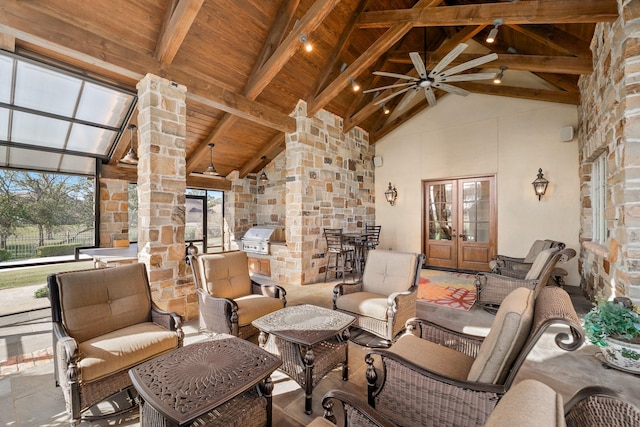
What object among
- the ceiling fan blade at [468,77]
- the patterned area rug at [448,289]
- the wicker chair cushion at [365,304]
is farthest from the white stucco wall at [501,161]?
the wicker chair cushion at [365,304]

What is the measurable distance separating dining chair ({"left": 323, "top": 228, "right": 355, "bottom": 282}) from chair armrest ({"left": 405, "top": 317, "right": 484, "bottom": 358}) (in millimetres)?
3459

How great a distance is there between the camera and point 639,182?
259 cm

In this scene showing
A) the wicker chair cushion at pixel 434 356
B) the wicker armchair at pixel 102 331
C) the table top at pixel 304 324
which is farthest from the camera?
the table top at pixel 304 324

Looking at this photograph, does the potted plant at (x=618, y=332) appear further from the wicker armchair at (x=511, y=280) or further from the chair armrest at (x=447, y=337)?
the chair armrest at (x=447, y=337)

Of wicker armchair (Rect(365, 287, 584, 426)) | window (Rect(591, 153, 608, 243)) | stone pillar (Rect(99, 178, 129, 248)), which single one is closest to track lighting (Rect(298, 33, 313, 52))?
wicker armchair (Rect(365, 287, 584, 426))

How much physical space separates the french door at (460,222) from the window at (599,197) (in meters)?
1.76

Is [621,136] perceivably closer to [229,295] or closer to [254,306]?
[254,306]

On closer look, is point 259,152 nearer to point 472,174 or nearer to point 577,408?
point 472,174

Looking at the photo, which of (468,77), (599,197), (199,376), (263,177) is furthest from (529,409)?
(263,177)

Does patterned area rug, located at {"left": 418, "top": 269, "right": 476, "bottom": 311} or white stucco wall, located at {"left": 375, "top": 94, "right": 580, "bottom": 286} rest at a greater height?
white stucco wall, located at {"left": 375, "top": 94, "right": 580, "bottom": 286}

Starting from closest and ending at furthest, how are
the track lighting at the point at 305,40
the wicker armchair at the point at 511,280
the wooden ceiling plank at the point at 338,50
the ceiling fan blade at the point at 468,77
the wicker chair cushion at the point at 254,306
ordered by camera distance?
1. the wicker chair cushion at the point at 254,306
2. the wicker armchair at the point at 511,280
3. the track lighting at the point at 305,40
4. the ceiling fan blade at the point at 468,77
5. the wooden ceiling plank at the point at 338,50

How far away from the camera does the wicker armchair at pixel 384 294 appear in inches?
109

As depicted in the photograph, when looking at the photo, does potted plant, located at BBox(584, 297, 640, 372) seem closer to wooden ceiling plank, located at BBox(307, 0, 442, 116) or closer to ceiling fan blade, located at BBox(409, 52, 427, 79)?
ceiling fan blade, located at BBox(409, 52, 427, 79)

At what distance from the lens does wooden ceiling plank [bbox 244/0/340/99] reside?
3476 mm
